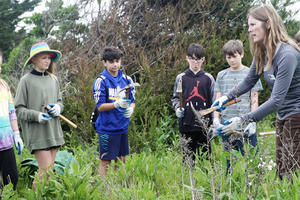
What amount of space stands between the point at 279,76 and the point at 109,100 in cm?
212

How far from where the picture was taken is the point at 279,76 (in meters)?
2.47

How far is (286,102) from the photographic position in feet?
8.60

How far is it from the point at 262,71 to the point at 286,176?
3.06 feet

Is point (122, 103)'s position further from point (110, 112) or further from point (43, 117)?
point (43, 117)

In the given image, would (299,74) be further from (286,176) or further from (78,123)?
(78,123)

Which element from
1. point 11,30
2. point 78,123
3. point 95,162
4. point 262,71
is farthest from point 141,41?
point 11,30

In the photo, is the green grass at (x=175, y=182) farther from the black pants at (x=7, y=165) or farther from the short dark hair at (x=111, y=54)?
the short dark hair at (x=111, y=54)

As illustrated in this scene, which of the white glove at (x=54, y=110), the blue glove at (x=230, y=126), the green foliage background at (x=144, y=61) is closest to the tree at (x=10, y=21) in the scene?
the green foliage background at (x=144, y=61)

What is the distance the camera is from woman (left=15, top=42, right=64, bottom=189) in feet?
11.4

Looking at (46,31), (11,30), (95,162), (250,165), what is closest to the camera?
(250,165)

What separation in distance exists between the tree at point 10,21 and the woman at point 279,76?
14.0m

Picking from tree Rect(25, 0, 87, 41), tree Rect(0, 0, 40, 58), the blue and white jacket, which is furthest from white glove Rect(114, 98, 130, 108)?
tree Rect(0, 0, 40, 58)

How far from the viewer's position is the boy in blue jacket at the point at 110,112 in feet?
12.8

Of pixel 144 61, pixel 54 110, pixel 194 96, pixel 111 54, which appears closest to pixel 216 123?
pixel 194 96
